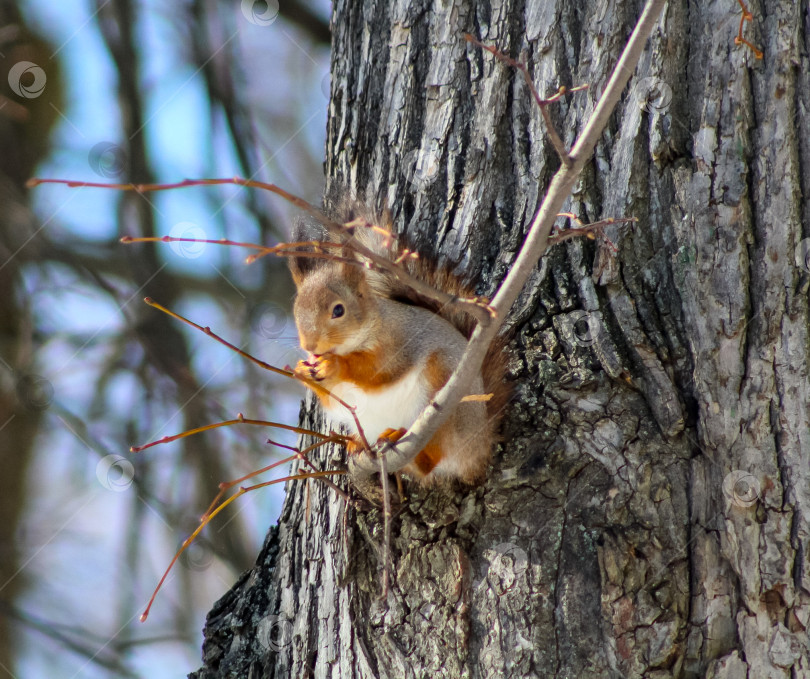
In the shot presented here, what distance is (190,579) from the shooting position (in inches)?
133

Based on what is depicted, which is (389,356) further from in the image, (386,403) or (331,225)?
(331,225)

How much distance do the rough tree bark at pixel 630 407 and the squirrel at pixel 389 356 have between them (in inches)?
1.7

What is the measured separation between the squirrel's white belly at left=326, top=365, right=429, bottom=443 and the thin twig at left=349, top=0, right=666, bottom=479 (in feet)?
0.61

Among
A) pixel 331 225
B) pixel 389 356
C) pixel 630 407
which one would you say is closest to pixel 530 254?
pixel 331 225

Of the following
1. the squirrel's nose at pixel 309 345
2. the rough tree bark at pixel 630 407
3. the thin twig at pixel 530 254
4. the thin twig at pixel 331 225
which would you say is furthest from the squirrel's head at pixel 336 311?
the thin twig at pixel 331 225

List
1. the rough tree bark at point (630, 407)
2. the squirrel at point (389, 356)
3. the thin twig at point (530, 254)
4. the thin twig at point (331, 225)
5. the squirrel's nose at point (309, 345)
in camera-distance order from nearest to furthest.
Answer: the thin twig at point (331, 225) < the thin twig at point (530, 254) < the rough tree bark at point (630, 407) < the squirrel at point (389, 356) < the squirrel's nose at point (309, 345)

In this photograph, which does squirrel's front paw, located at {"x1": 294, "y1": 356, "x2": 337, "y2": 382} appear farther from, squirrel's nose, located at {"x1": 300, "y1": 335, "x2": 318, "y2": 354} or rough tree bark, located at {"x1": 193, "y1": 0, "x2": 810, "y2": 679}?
rough tree bark, located at {"x1": 193, "y1": 0, "x2": 810, "y2": 679}

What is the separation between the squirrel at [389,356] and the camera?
129 cm

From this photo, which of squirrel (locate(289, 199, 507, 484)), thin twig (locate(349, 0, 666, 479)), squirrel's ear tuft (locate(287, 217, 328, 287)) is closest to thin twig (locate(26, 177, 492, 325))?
thin twig (locate(349, 0, 666, 479))

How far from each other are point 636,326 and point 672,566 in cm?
39

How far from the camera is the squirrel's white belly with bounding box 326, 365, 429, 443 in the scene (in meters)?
1.37

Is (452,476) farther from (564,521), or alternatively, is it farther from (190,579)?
(190,579)

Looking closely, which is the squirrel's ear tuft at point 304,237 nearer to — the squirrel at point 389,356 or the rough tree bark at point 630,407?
the squirrel at point 389,356

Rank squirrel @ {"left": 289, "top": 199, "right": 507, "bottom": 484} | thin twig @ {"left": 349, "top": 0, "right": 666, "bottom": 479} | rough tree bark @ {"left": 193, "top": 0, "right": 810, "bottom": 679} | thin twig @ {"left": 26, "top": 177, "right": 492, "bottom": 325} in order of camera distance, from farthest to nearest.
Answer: squirrel @ {"left": 289, "top": 199, "right": 507, "bottom": 484}
rough tree bark @ {"left": 193, "top": 0, "right": 810, "bottom": 679}
thin twig @ {"left": 349, "top": 0, "right": 666, "bottom": 479}
thin twig @ {"left": 26, "top": 177, "right": 492, "bottom": 325}
